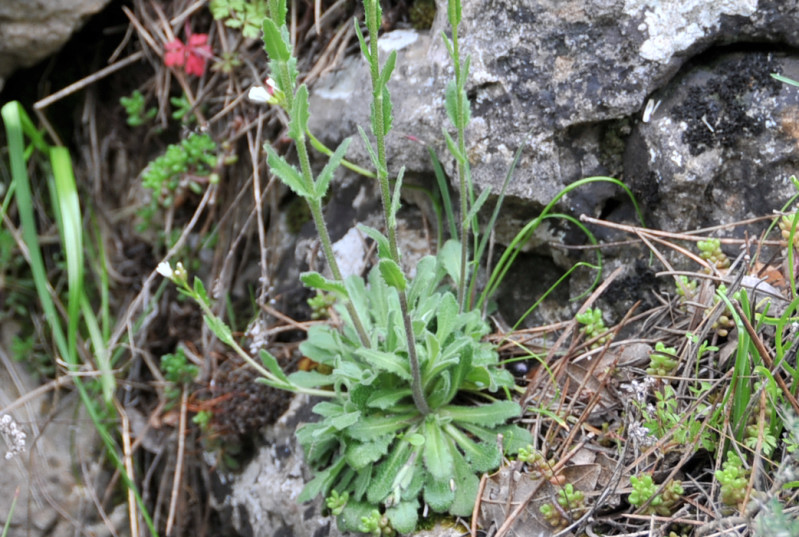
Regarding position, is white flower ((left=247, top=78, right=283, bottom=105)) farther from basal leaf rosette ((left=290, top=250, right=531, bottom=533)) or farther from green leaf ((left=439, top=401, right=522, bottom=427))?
green leaf ((left=439, top=401, right=522, bottom=427))

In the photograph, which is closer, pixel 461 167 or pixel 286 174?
pixel 286 174

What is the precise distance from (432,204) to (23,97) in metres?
1.98

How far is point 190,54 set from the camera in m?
2.67

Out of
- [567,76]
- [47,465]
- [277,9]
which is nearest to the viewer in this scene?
[277,9]

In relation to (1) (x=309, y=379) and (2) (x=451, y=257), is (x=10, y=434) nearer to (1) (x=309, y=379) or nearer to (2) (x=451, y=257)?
(1) (x=309, y=379)

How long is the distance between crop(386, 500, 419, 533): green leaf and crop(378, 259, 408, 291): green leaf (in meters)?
0.61

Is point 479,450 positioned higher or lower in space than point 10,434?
lower

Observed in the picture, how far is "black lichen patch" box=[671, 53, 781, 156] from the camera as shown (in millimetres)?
1821

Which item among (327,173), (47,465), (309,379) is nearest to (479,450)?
(309,379)

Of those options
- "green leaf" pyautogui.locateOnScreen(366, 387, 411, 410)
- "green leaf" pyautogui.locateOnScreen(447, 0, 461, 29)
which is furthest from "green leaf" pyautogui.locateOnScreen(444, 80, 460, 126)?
"green leaf" pyautogui.locateOnScreen(366, 387, 411, 410)

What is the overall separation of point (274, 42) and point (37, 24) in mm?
1740

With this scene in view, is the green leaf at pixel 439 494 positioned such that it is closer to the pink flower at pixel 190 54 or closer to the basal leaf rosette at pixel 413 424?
the basal leaf rosette at pixel 413 424

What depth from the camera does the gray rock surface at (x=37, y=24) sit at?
2586 millimetres

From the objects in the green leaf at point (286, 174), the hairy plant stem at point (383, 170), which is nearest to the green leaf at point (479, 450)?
the hairy plant stem at point (383, 170)
